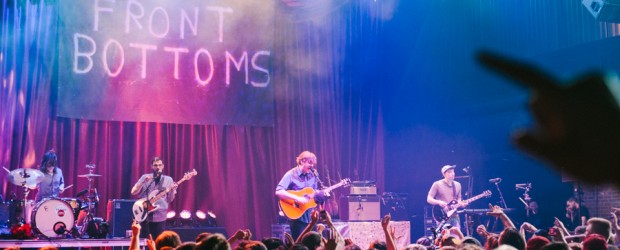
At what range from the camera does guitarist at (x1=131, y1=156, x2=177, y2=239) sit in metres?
10.7

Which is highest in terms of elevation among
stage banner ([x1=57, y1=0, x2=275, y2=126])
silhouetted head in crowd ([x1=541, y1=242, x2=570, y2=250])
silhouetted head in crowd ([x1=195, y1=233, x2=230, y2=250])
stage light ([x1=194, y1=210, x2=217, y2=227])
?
stage banner ([x1=57, y1=0, x2=275, y2=126])

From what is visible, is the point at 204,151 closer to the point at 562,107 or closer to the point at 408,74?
the point at 408,74

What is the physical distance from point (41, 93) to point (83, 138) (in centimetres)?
114

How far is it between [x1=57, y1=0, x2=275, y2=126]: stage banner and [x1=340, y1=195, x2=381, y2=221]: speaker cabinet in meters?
2.47

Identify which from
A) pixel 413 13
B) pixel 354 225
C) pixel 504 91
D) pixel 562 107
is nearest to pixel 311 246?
pixel 562 107

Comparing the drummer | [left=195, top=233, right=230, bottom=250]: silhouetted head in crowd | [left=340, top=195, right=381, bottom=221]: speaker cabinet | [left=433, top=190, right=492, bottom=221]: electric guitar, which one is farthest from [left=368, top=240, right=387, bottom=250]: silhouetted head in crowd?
the drummer

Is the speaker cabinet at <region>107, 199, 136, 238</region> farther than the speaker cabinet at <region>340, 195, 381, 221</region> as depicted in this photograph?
No

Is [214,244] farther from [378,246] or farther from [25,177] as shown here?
[25,177]

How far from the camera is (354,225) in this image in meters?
12.0

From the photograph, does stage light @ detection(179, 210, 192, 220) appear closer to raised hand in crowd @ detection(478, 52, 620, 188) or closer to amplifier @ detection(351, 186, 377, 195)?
amplifier @ detection(351, 186, 377, 195)

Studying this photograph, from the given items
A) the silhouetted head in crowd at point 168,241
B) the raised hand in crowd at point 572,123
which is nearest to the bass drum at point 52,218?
the silhouetted head in crowd at point 168,241

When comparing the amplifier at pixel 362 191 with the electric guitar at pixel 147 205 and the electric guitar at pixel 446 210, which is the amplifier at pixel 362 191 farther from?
the electric guitar at pixel 147 205

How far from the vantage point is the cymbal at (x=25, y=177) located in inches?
406

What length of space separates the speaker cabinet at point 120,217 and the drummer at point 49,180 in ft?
3.23
